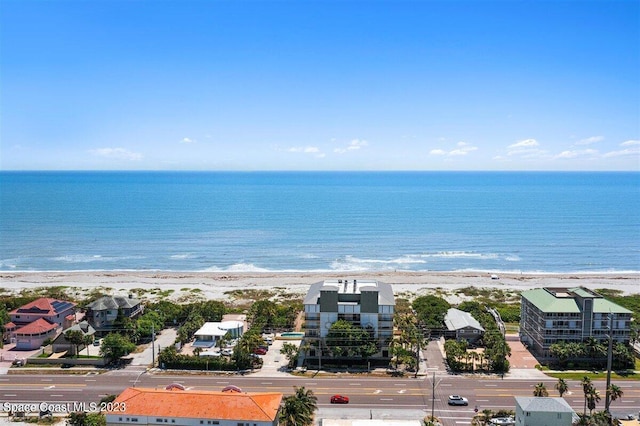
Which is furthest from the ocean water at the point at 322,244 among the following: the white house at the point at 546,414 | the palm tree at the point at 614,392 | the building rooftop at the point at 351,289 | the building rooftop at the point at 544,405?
the white house at the point at 546,414

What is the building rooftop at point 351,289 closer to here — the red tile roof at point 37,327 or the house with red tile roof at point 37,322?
the red tile roof at point 37,327

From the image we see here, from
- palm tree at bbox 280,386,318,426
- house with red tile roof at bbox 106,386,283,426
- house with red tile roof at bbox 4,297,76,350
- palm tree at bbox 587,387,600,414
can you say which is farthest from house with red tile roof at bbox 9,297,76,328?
palm tree at bbox 587,387,600,414

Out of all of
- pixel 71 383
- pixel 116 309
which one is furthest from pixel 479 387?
pixel 116 309

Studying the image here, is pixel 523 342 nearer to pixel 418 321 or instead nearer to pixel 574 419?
pixel 418 321

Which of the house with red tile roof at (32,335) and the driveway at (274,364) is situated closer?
the driveway at (274,364)

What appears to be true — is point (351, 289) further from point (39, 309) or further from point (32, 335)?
point (39, 309)
